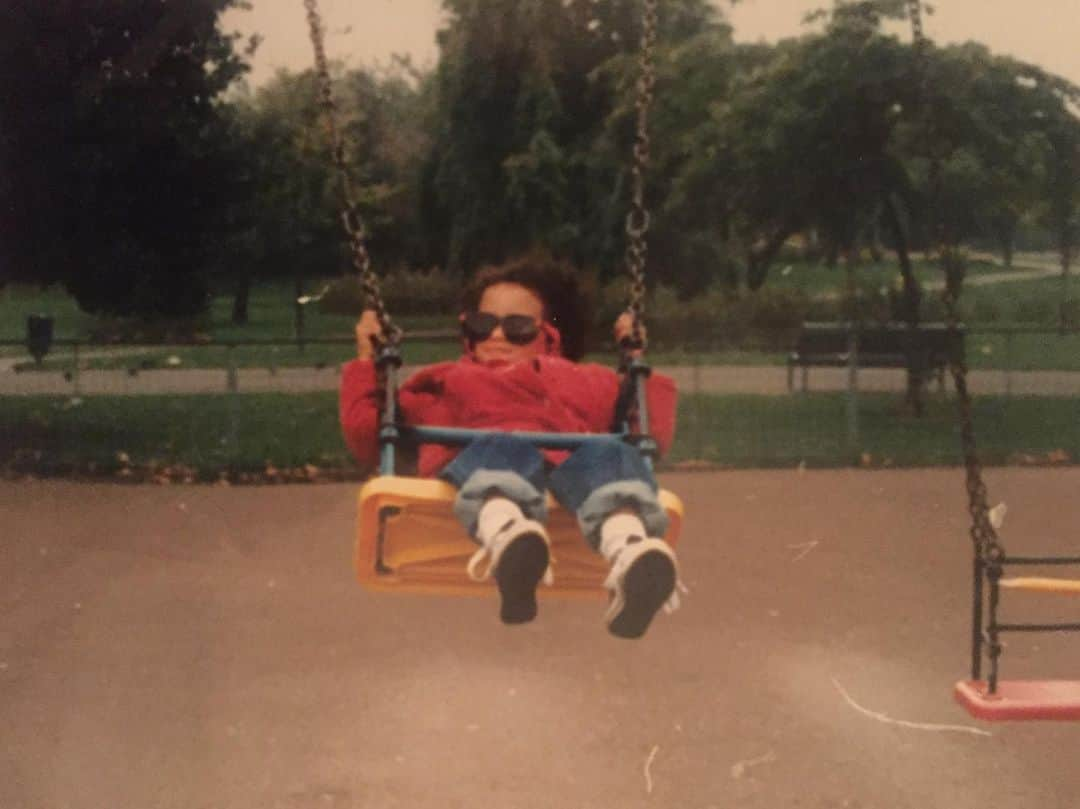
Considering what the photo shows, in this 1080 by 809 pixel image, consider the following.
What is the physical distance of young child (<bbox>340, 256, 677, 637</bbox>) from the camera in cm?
265

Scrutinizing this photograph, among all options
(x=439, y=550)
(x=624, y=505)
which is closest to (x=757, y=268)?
(x=439, y=550)

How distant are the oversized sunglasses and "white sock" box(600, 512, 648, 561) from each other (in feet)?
2.14

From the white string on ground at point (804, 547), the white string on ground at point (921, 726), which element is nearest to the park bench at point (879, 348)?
the white string on ground at point (804, 547)

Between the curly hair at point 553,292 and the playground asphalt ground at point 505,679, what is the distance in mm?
1553

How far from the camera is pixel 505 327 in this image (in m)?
3.31

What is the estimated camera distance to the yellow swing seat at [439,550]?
2.84 m

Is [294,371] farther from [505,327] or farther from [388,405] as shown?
[388,405]

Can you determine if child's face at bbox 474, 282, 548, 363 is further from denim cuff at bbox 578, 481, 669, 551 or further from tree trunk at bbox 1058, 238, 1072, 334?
tree trunk at bbox 1058, 238, 1072, 334

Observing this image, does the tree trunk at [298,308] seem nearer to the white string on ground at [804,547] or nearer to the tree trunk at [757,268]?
the tree trunk at [757,268]

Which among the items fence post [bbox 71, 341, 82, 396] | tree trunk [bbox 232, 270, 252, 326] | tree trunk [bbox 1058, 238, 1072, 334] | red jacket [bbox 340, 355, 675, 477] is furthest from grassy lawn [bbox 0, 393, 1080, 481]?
tree trunk [bbox 232, 270, 252, 326]

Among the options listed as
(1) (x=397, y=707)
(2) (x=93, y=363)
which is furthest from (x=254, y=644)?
(2) (x=93, y=363)

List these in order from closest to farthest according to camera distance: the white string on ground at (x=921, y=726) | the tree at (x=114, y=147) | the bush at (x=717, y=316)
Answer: the white string on ground at (x=921, y=726), the tree at (x=114, y=147), the bush at (x=717, y=316)

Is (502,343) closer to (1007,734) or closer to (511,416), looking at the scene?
(511,416)

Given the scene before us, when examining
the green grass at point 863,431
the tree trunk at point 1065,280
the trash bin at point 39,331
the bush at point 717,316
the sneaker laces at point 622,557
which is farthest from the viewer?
the bush at point 717,316
